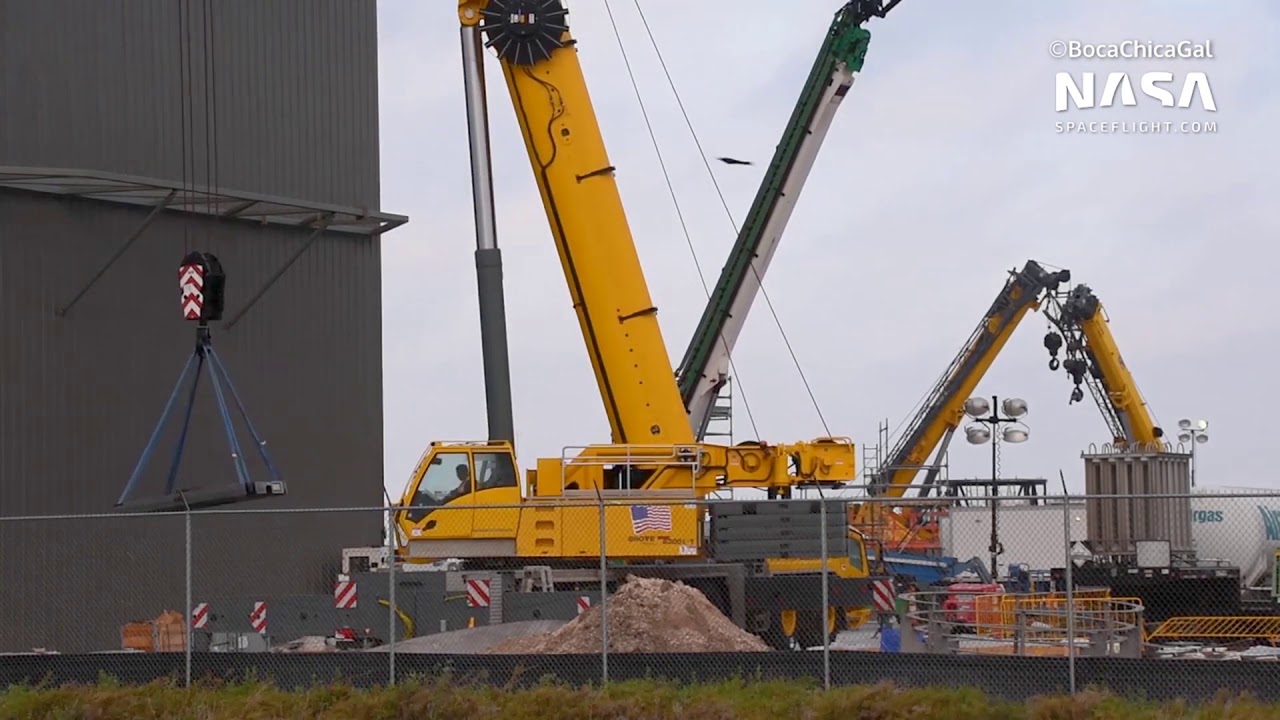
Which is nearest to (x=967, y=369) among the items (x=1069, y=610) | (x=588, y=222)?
(x=588, y=222)

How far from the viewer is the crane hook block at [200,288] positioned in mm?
26062

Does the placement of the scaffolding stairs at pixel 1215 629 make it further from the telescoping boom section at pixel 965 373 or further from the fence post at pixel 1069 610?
the telescoping boom section at pixel 965 373

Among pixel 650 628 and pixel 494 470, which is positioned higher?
pixel 494 470

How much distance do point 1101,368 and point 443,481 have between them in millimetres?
30158

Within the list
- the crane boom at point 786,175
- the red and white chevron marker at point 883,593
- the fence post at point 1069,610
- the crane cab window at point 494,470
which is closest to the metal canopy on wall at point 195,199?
the crane boom at point 786,175

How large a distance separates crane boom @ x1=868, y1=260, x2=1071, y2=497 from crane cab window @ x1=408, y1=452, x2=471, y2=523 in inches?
1031

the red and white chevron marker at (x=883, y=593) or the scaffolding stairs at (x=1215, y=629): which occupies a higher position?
the red and white chevron marker at (x=883, y=593)

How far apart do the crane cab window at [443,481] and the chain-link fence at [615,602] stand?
10.3 inches

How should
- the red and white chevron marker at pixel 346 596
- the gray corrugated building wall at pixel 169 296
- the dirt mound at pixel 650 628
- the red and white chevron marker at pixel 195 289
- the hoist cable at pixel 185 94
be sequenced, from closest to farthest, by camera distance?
1. the dirt mound at pixel 650 628
2. the red and white chevron marker at pixel 346 596
3. the red and white chevron marker at pixel 195 289
4. the gray corrugated building wall at pixel 169 296
5. the hoist cable at pixel 185 94

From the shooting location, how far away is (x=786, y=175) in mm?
26938

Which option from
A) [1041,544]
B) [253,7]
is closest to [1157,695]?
[253,7]

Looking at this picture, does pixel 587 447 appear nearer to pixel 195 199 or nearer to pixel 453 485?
pixel 453 485

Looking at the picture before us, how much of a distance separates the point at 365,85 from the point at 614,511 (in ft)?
46.1

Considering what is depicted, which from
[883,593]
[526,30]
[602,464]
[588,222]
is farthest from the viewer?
[526,30]
